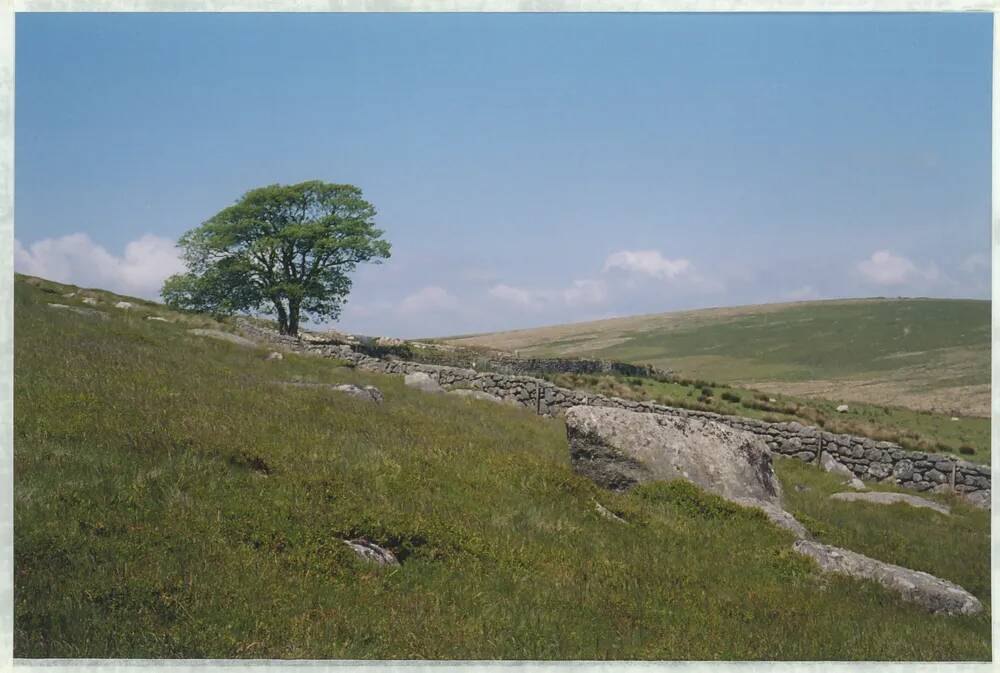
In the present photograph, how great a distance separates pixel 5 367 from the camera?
1152cm

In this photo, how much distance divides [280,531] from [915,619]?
26.7 feet

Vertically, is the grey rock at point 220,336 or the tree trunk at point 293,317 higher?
the tree trunk at point 293,317

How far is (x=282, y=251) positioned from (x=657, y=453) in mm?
45021

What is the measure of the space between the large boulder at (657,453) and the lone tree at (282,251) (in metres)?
41.4

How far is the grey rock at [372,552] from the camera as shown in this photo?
9.00 metres

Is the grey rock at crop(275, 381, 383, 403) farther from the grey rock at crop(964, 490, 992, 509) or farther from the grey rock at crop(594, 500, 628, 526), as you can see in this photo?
the grey rock at crop(964, 490, 992, 509)

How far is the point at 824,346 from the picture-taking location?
4048 inches

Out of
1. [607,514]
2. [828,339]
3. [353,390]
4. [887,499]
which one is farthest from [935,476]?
[828,339]

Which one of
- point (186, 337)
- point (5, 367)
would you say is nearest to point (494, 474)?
point (5, 367)

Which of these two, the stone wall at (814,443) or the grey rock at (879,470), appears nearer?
the stone wall at (814,443)

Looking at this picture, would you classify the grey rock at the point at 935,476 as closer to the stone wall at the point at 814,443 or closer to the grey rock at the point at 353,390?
the stone wall at the point at 814,443

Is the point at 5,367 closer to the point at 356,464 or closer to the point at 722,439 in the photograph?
the point at 356,464

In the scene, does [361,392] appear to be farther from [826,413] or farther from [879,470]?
[826,413]

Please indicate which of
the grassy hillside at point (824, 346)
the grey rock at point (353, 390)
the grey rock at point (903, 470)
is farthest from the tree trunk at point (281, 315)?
the grassy hillside at point (824, 346)
